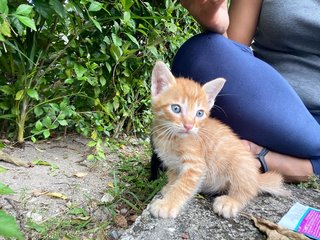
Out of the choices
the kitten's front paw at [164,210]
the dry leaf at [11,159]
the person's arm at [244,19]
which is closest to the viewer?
the kitten's front paw at [164,210]

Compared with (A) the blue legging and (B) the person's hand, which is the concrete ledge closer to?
(A) the blue legging

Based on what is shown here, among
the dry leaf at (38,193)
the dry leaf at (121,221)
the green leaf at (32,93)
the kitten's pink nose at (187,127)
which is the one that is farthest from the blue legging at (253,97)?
the dry leaf at (38,193)

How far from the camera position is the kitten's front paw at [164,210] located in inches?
53.1

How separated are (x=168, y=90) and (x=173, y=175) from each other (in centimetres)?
36

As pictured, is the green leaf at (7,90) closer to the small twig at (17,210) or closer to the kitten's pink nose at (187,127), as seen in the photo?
the small twig at (17,210)

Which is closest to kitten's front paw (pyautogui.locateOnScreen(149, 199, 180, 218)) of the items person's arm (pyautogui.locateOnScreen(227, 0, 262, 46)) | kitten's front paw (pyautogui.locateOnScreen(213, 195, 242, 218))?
kitten's front paw (pyautogui.locateOnScreen(213, 195, 242, 218))

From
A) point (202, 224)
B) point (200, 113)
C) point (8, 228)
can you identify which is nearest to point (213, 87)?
point (200, 113)

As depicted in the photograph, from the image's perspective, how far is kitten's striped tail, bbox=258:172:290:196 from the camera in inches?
64.0

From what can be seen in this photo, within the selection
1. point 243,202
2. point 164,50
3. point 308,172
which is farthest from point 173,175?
point 164,50

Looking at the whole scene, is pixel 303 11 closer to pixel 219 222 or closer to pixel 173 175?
pixel 173 175

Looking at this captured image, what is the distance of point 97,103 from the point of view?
7.53 feet

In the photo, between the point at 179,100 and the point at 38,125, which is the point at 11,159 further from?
the point at 179,100

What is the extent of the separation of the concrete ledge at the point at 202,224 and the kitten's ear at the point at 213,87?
0.44 m

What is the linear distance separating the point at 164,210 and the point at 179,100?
464 millimetres
